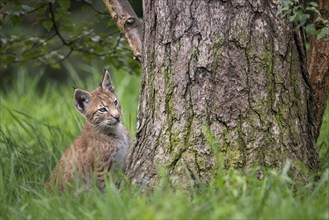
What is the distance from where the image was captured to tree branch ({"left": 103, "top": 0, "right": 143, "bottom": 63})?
17.9ft

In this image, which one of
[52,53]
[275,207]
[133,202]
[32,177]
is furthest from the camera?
[52,53]

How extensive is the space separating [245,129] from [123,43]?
2347 mm

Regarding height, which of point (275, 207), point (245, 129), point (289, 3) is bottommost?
point (275, 207)

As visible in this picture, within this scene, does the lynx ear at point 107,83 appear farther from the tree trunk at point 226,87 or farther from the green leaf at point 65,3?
the tree trunk at point 226,87

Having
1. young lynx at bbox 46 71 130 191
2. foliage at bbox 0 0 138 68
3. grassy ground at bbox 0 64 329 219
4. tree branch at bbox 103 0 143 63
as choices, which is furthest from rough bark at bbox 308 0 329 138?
foliage at bbox 0 0 138 68

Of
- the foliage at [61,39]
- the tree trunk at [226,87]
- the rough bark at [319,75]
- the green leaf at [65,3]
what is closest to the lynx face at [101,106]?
the foliage at [61,39]

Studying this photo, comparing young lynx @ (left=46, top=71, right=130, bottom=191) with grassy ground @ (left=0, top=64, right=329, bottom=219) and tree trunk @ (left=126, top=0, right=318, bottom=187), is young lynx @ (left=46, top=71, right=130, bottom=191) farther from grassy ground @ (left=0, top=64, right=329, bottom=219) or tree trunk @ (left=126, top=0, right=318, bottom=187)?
tree trunk @ (left=126, top=0, right=318, bottom=187)

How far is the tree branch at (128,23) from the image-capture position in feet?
17.9

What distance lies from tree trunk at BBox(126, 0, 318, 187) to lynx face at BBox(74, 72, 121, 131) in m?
1.32

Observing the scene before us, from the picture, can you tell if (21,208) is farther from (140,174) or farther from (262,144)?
(262,144)

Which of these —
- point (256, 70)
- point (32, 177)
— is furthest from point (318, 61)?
point (32, 177)

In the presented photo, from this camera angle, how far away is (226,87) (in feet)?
15.5

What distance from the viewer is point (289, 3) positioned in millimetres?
4301

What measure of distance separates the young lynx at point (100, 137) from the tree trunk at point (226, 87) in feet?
3.79
